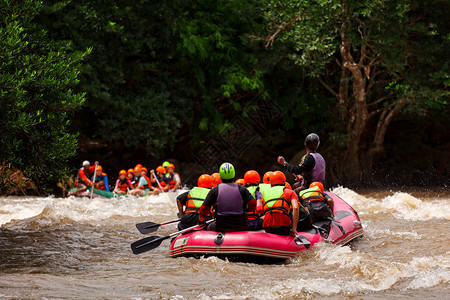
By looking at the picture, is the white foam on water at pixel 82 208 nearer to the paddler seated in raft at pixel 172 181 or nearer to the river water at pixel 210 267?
the river water at pixel 210 267

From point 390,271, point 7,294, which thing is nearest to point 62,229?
point 7,294

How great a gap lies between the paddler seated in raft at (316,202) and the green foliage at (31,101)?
378 cm

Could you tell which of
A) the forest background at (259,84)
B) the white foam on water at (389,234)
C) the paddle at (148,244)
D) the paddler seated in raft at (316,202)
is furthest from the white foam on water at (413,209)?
the paddle at (148,244)

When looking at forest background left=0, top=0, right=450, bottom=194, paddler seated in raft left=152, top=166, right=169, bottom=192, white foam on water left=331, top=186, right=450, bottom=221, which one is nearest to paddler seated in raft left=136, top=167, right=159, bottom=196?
paddler seated in raft left=152, top=166, right=169, bottom=192

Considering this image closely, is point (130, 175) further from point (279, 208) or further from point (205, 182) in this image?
point (279, 208)

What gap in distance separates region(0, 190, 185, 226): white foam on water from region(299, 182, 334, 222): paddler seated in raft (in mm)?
5501

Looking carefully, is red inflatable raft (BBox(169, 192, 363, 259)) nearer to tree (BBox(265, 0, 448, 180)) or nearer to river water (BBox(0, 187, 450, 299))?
river water (BBox(0, 187, 450, 299))

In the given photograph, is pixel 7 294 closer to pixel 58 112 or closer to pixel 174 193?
pixel 58 112

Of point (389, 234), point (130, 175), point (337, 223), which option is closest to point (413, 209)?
point (389, 234)

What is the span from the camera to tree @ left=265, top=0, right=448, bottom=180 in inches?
617

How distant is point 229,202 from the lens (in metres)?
7.32

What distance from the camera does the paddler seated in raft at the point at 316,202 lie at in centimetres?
831

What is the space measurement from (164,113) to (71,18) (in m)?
4.04

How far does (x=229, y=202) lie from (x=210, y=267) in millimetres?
878
